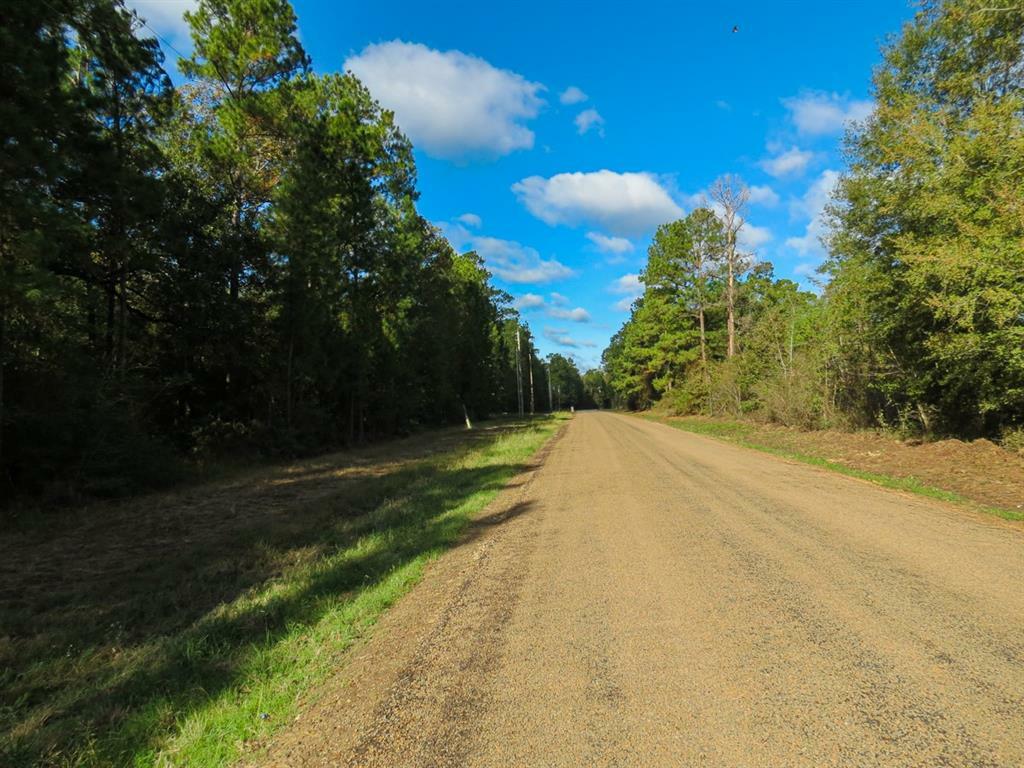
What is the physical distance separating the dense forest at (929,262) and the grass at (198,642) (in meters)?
11.0

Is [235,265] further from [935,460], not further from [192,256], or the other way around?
[935,460]

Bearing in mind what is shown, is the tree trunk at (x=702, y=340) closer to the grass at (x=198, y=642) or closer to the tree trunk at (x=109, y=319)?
the grass at (x=198, y=642)

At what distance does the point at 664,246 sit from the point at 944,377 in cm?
2659

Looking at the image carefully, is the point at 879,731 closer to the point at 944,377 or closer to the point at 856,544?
the point at 856,544

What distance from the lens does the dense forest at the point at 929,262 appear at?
32.6ft

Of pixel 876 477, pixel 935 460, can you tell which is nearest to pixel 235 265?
pixel 876 477

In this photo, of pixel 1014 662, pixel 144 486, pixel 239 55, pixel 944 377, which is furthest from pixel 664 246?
pixel 1014 662

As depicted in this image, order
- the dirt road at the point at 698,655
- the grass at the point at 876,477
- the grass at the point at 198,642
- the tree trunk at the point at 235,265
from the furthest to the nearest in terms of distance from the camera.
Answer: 1. the tree trunk at the point at 235,265
2. the grass at the point at 876,477
3. the grass at the point at 198,642
4. the dirt road at the point at 698,655

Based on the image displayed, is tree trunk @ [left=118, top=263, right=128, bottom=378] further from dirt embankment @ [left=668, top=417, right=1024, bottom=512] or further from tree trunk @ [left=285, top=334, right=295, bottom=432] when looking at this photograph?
dirt embankment @ [left=668, top=417, right=1024, bottom=512]

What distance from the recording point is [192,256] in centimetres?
1448

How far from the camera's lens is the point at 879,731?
2.53m

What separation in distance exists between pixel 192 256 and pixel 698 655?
52.2ft

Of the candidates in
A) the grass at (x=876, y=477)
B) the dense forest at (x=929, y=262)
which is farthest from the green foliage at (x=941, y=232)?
the grass at (x=876, y=477)

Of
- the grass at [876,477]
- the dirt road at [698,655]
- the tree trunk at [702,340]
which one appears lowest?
the grass at [876,477]
